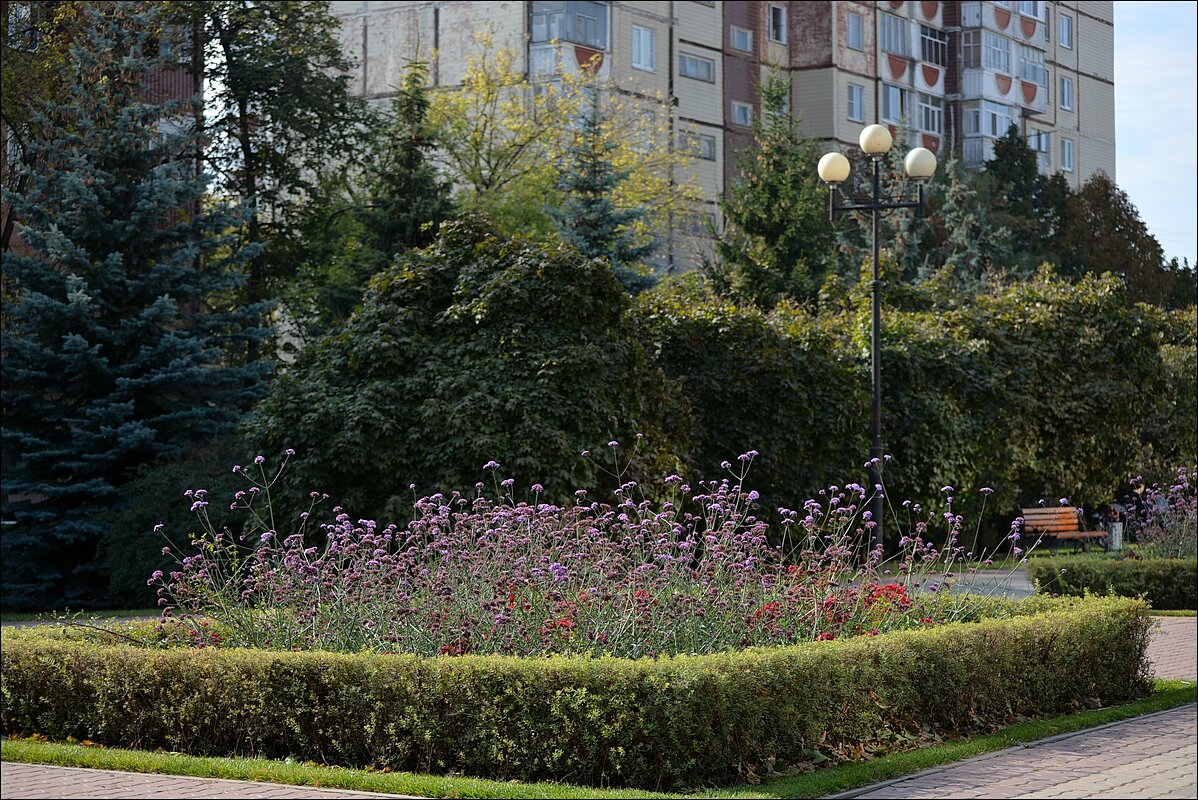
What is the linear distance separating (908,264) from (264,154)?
2115 cm

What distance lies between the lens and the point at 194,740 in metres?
9.06

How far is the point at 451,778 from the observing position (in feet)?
25.9

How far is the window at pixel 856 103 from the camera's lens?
48469mm

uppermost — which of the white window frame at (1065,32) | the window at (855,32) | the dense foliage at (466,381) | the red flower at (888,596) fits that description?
the white window frame at (1065,32)

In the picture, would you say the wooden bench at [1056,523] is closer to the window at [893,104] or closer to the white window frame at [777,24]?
the white window frame at [777,24]

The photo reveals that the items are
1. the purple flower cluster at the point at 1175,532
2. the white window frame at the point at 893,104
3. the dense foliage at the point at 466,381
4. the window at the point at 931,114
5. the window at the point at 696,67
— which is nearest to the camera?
the dense foliage at the point at 466,381

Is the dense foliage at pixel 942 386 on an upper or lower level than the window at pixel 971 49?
lower

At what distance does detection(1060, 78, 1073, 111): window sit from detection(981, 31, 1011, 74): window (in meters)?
4.99

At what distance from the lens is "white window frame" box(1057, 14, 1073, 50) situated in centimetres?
5731

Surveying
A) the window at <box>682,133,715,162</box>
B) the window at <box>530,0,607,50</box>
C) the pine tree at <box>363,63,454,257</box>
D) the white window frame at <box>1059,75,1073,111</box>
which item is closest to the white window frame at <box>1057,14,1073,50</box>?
the white window frame at <box>1059,75,1073,111</box>

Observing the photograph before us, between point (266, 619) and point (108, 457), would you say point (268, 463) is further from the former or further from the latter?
point (266, 619)

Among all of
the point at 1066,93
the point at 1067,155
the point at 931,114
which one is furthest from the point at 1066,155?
the point at 931,114

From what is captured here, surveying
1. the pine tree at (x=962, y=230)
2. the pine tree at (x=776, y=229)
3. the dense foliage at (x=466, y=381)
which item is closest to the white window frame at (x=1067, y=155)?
the pine tree at (x=962, y=230)

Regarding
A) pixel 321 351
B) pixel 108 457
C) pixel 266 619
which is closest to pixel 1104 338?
pixel 321 351
